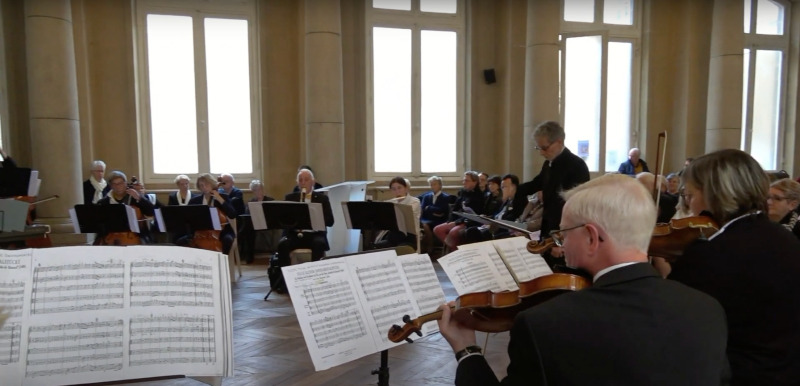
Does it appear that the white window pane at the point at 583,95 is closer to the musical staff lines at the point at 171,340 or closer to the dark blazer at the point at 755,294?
the dark blazer at the point at 755,294

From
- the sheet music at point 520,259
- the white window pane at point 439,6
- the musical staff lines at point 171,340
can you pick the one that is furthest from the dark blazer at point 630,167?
the musical staff lines at point 171,340

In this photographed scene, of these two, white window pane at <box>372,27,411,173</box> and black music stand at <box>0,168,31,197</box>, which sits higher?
white window pane at <box>372,27,411,173</box>

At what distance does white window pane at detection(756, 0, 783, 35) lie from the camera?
10.2 m

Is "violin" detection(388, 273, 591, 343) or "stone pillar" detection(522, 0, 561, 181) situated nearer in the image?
"violin" detection(388, 273, 591, 343)

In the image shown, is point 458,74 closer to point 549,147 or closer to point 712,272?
point 549,147

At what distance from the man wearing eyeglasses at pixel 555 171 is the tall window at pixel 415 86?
5.40 meters

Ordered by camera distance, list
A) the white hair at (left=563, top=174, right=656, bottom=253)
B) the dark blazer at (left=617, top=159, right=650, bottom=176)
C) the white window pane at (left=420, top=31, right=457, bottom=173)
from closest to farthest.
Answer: the white hair at (left=563, top=174, right=656, bottom=253) < the dark blazer at (left=617, top=159, right=650, bottom=176) < the white window pane at (left=420, top=31, right=457, bottom=173)

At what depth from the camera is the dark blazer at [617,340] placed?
105 centimetres

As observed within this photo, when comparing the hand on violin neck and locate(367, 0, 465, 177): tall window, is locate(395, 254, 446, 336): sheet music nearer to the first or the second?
the hand on violin neck

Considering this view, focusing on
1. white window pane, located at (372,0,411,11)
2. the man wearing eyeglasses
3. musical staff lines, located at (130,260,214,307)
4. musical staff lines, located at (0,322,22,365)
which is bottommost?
musical staff lines, located at (0,322,22,365)

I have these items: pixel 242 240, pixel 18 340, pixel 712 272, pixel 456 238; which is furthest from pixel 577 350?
pixel 242 240

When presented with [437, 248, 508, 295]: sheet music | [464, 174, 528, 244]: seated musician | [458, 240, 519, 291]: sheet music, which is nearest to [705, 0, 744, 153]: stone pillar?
[464, 174, 528, 244]: seated musician

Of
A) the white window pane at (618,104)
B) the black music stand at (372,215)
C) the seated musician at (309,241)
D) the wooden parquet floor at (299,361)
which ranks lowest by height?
the wooden parquet floor at (299,361)

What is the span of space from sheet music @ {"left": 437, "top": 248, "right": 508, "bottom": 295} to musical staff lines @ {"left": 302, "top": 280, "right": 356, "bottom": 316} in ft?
1.84
